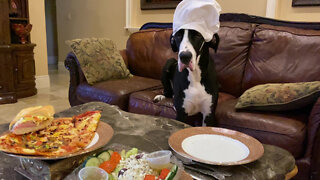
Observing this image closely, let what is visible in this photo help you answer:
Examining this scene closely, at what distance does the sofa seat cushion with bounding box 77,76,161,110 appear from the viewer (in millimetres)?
2301

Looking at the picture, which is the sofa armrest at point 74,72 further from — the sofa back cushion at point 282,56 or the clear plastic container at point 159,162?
the clear plastic container at point 159,162

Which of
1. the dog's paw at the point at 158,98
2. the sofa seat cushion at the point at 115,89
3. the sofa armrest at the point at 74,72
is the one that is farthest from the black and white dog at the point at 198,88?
the sofa armrest at the point at 74,72

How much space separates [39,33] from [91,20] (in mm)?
963

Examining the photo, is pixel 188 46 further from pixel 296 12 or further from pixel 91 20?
pixel 91 20

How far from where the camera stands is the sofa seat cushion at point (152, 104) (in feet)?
6.62

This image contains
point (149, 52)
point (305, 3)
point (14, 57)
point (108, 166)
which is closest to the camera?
point (108, 166)

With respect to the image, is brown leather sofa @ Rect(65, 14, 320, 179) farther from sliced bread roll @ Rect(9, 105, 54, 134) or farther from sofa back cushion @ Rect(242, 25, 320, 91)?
sliced bread roll @ Rect(9, 105, 54, 134)

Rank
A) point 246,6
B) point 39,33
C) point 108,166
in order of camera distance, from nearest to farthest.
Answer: point 108,166, point 246,6, point 39,33

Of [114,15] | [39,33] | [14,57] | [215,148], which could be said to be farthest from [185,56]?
[39,33]

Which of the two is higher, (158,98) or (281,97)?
(281,97)

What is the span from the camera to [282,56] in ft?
6.89

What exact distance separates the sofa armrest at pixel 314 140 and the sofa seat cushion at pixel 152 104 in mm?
640

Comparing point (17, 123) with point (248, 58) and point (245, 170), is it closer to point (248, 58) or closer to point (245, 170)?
point (245, 170)

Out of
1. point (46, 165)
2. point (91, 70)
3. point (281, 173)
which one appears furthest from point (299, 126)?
point (91, 70)
